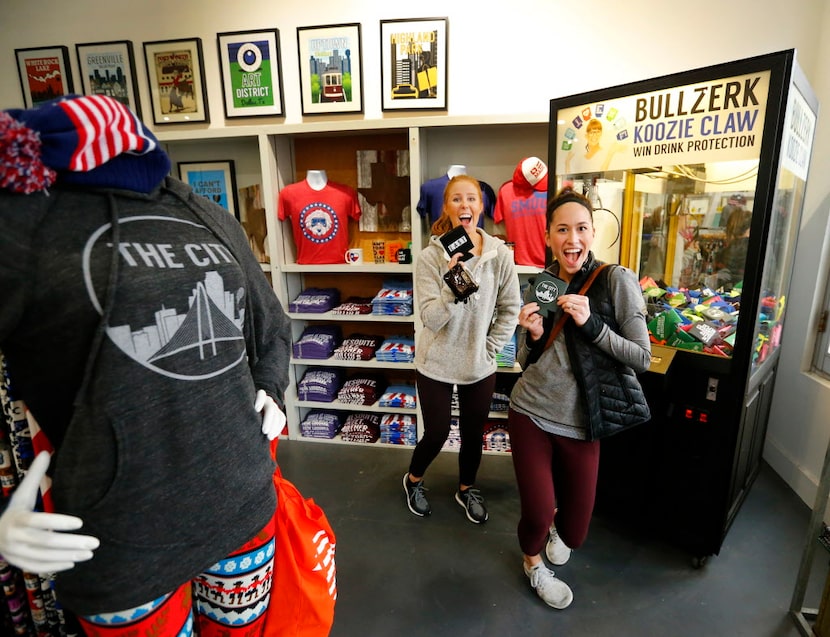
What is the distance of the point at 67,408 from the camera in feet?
2.46

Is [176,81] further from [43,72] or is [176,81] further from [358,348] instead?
[358,348]

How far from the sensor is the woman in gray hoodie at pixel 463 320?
2.06 m

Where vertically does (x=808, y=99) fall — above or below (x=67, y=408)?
above

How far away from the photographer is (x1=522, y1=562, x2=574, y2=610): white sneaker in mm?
1799

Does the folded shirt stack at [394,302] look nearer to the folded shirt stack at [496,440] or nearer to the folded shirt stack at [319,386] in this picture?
the folded shirt stack at [319,386]

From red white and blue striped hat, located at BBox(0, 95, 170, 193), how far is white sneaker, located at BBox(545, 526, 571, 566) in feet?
6.78

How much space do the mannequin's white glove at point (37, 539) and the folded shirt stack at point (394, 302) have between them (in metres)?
2.29

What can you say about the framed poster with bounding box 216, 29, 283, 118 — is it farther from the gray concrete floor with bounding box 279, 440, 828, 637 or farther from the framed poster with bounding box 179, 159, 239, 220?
the gray concrete floor with bounding box 279, 440, 828, 637

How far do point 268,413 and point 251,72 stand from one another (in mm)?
2932

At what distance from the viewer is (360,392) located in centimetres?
311

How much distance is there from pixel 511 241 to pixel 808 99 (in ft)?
4.84

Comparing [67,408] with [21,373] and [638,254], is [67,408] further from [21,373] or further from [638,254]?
[638,254]

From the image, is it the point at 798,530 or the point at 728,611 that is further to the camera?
the point at 798,530

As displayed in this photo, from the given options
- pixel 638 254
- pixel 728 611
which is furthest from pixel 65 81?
pixel 728 611
